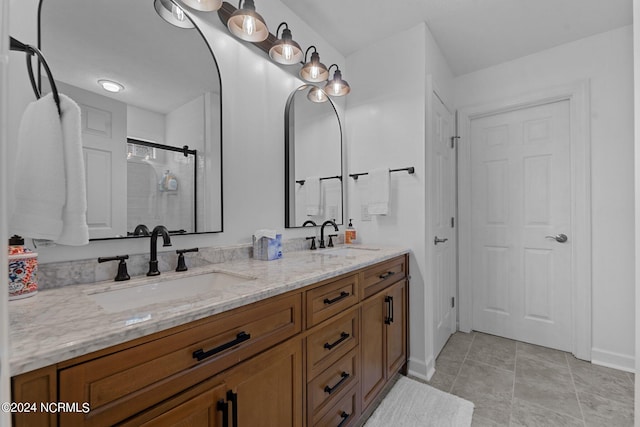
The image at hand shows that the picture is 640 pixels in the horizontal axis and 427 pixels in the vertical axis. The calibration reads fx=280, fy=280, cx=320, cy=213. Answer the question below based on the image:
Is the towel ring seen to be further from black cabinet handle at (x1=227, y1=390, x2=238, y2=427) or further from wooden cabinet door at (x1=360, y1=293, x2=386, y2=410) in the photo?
wooden cabinet door at (x1=360, y1=293, x2=386, y2=410)

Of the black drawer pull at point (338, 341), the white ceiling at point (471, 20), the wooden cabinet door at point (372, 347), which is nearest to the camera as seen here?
the black drawer pull at point (338, 341)

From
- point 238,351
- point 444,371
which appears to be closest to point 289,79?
point 238,351

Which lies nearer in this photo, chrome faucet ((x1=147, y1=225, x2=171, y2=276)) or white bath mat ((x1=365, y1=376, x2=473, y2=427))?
chrome faucet ((x1=147, y1=225, x2=171, y2=276))

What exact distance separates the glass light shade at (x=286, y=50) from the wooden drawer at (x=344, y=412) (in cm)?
185

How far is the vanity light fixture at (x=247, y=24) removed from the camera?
135cm

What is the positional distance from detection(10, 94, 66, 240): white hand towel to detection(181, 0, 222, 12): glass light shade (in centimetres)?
77

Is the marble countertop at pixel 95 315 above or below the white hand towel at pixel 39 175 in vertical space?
below

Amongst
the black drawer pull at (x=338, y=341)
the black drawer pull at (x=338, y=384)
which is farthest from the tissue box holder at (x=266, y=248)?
the black drawer pull at (x=338, y=384)

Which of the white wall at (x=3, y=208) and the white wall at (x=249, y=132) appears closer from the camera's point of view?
the white wall at (x=3, y=208)

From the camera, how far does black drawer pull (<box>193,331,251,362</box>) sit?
742mm

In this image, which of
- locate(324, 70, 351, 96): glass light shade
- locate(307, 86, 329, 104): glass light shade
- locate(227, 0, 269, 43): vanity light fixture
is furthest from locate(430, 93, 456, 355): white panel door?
locate(227, 0, 269, 43): vanity light fixture

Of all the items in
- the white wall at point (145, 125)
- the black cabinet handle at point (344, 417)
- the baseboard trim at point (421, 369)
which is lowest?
the baseboard trim at point (421, 369)

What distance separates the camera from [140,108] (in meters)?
1.20

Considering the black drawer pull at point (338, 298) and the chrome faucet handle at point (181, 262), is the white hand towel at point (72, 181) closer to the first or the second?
the chrome faucet handle at point (181, 262)
